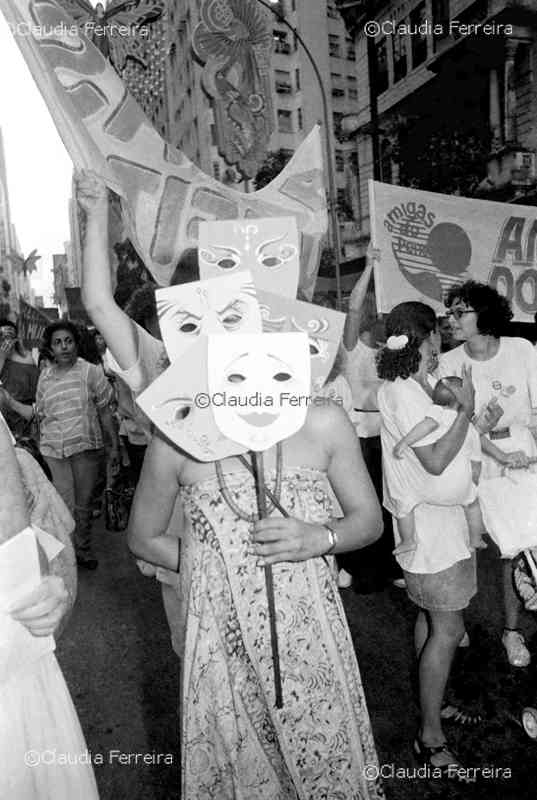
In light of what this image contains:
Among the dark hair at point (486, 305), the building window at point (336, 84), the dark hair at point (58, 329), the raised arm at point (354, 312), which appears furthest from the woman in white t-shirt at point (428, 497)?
the dark hair at point (58, 329)

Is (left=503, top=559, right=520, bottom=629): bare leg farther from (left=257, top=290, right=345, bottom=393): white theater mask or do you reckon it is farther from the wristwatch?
(left=257, top=290, right=345, bottom=393): white theater mask

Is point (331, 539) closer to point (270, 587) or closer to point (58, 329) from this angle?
point (270, 587)

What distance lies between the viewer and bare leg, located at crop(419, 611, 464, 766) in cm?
184

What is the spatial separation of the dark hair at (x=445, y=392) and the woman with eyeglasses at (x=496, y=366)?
0.32m

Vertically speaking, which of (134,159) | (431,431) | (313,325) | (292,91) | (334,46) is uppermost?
(334,46)

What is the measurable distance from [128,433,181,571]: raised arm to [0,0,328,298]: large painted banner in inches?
26.5

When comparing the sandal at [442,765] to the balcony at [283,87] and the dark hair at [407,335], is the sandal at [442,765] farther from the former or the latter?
the balcony at [283,87]

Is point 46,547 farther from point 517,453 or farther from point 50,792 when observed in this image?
point 517,453

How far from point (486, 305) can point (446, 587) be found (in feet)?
3.45

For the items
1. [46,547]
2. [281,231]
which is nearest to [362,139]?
[281,231]

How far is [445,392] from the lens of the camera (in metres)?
1.90

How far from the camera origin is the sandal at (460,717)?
7.04 ft

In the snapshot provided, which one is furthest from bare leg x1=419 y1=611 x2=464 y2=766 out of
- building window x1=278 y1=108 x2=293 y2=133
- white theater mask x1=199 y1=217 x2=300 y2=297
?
building window x1=278 y1=108 x2=293 y2=133

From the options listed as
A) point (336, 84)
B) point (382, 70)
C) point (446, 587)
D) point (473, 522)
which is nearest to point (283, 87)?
point (336, 84)
